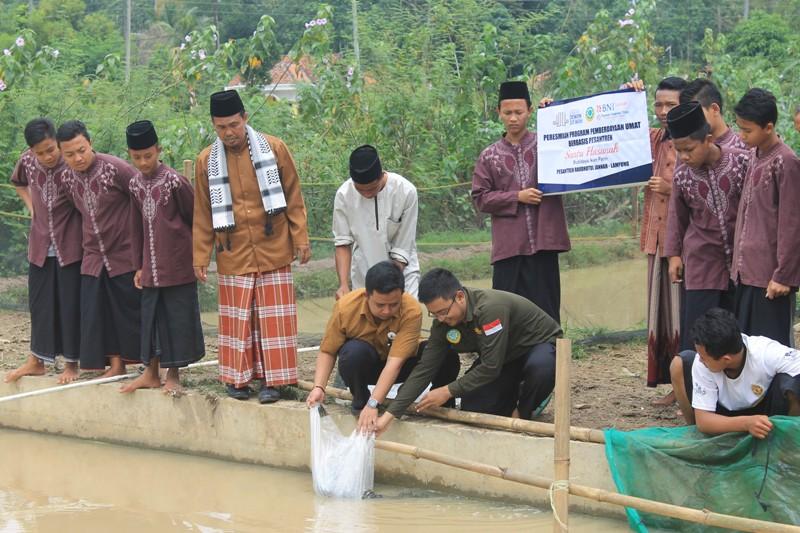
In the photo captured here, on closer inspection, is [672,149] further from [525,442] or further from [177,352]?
[177,352]

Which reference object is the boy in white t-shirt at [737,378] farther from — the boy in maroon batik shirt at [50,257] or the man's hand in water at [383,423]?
the boy in maroon batik shirt at [50,257]

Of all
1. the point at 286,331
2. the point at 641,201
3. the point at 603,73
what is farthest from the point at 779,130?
the point at 286,331

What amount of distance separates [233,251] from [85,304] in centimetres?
128

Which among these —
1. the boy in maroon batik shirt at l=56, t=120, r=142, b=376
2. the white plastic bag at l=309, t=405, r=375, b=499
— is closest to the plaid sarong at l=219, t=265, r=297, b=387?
the white plastic bag at l=309, t=405, r=375, b=499

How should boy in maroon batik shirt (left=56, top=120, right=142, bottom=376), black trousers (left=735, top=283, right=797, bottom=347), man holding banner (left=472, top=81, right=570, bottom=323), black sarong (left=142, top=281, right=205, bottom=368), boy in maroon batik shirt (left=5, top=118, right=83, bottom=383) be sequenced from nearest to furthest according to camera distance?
black trousers (left=735, top=283, right=797, bottom=347) < man holding banner (left=472, top=81, right=570, bottom=323) < black sarong (left=142, top=281, right=205, bottom=368) < boy in maroon batik shirt (left=56, top=120, right=142, bottom=376) < boy in maroon batik shirt (left=5, top=118, right=83, bottom=383)

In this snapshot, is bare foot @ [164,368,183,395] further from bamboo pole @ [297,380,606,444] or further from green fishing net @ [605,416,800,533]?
green fishing net @ [605,416,800,533]

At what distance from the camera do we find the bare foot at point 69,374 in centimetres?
737

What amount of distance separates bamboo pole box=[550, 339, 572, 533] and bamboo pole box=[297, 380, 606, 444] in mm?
583

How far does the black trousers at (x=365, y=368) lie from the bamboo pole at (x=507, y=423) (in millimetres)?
190

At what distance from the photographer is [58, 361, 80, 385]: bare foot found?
24.2 ft

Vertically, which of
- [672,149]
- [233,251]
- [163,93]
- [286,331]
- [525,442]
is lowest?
[525,442]

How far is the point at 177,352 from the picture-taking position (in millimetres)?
6801

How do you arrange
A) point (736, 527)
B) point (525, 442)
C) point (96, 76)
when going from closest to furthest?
point (736, 527) < point (525, 442) < point (96, 76)

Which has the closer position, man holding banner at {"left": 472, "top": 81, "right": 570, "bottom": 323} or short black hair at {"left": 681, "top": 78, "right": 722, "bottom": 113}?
short black hair at {"left": 681, "top": 78, "right": 722, "bottom": 113}
